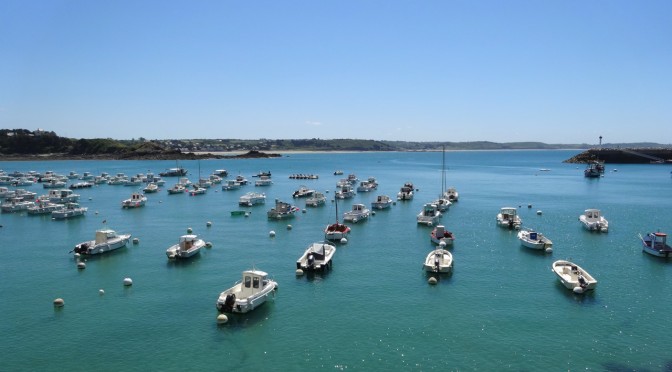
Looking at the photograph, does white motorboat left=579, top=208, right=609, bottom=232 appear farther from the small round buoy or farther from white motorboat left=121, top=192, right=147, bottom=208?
white motorboat left=121, top=192, right=147, bottom=208

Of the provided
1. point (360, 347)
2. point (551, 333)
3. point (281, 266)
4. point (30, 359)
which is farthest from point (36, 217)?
point (551, 333)

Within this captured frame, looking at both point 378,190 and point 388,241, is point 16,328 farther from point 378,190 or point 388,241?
point 378,190

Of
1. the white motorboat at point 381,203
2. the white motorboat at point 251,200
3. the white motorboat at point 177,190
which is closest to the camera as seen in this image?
the white motorboat at point 381,203

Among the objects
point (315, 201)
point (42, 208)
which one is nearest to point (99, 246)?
point (42, 208)

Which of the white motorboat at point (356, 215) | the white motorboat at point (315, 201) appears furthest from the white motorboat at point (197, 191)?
the white motorboat at point (356, 215)

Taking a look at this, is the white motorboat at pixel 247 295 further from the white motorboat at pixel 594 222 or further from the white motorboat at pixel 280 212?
the white motorboat at pixel 594 222

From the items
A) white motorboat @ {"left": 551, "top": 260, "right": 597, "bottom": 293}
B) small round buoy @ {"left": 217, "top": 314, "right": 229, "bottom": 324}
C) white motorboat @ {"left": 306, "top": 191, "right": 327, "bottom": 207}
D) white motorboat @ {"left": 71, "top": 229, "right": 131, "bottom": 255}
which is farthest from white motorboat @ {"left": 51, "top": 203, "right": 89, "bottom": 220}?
white motorboat @ {"left": 551, "top": 260, "right": 597, "bottom": 293}
